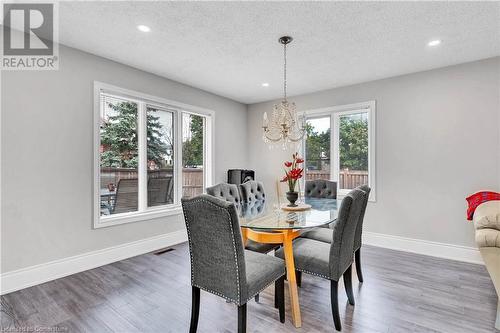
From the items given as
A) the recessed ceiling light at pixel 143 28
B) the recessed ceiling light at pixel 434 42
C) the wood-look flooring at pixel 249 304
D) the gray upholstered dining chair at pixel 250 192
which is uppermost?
the recessed ceiling light at pixel 143 28

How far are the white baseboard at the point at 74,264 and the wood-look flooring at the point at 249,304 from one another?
0.31 feet

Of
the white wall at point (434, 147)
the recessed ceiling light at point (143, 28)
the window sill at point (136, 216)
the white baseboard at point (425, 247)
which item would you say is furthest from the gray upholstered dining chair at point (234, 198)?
the white wall at point (434, 147)

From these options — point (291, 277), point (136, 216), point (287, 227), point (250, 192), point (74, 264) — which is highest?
point (250, 192)

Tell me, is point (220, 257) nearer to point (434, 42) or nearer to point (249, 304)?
point (249, 304)

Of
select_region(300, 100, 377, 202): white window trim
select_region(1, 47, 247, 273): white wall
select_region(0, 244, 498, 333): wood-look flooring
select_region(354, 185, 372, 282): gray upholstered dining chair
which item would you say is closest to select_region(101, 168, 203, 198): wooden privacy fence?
select_region(1, 47, 247, 273): white wall

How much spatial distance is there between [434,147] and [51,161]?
15.7 ft

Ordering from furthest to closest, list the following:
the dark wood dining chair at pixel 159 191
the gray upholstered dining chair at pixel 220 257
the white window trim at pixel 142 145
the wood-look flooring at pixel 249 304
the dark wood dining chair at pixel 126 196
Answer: the dark wood dining chair at pixel 159 191 → the dark wood dining chair at pixel 126 196 → the white window trim at pixel 142 145 → the wood-look flooring at pixel 249 304 → the gray upholstered dining chair at pixel 220 257

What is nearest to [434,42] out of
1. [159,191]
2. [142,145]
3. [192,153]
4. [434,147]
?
[434,147]

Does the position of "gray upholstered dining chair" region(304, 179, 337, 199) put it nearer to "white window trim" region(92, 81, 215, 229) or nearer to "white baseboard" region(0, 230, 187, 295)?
"white window trim" region(92, 81, 215, 229)

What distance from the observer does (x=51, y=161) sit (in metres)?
2.76

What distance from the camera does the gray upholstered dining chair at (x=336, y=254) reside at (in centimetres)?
189

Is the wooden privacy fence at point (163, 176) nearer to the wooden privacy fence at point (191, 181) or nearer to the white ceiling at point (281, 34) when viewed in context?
the wooden privacy fence at point (191, 181)

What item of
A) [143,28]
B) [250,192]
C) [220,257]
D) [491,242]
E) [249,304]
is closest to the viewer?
[220,257]

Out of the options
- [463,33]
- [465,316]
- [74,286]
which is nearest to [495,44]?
[463,33]
